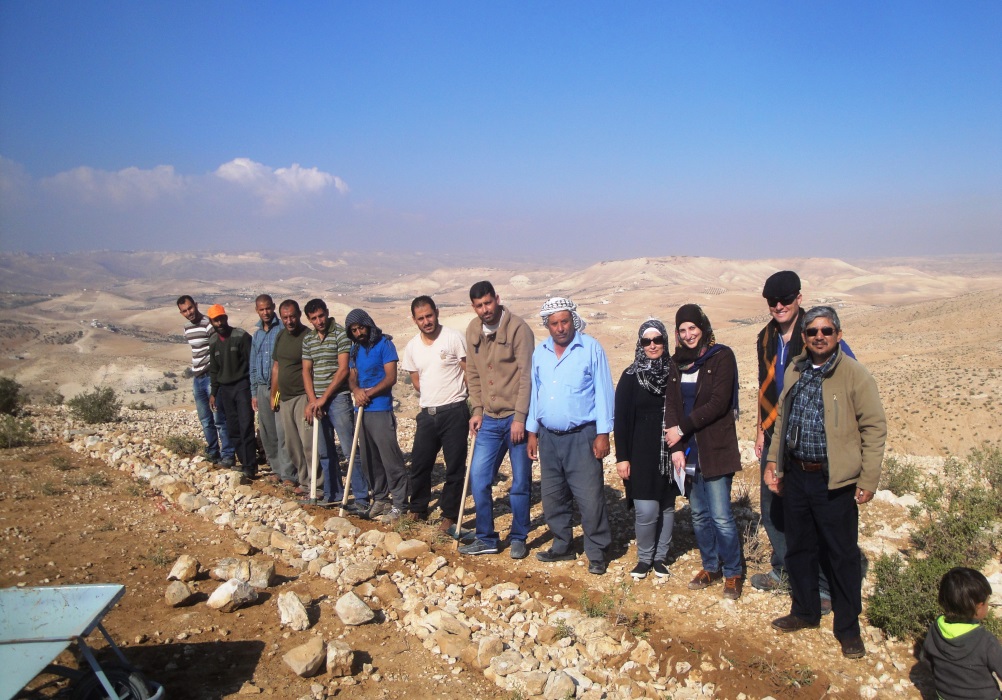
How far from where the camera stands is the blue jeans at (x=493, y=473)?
4781 millimetres

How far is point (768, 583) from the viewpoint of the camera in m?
4.23

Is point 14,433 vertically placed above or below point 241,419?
below

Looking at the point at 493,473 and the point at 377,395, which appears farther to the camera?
the point at 377,395

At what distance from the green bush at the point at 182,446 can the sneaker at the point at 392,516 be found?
3.24 meters

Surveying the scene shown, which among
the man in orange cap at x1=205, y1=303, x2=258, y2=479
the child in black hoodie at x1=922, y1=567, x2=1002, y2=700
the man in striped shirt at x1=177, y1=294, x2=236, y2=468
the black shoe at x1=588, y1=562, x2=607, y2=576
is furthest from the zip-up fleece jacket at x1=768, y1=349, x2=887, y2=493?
the man in striped shirt at x1=177, y1=294, x2=236, y2=468

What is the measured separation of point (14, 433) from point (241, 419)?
3.14 meters

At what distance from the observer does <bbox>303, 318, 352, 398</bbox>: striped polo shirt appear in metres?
5.76

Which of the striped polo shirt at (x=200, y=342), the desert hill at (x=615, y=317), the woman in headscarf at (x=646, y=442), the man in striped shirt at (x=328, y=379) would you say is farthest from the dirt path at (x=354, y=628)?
the desert hill at (x=615, y=317)

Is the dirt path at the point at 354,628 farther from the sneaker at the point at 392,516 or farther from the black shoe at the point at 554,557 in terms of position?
the sneaker at the point at 392,516

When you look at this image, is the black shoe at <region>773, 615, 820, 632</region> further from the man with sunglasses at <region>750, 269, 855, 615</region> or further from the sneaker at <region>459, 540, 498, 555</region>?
the sneaker at <region>459, 540, 498, 555</region>

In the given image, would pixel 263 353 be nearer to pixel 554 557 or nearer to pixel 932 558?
pixel 554 557

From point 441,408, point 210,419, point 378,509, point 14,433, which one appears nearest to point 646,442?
point 441,408

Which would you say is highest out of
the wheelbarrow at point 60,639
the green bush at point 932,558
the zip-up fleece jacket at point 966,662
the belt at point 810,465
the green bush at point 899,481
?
the belt at point 810,465

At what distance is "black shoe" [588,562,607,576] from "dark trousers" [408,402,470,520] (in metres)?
1.33
